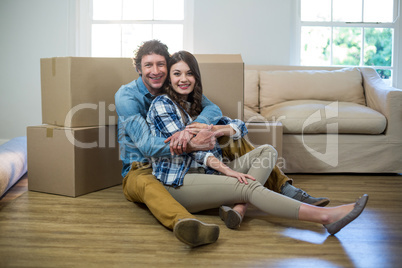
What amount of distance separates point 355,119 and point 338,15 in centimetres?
152

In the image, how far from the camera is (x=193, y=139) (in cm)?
204

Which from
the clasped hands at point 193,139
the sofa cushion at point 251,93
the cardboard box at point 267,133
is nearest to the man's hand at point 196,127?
the clasped hands at point 193,139

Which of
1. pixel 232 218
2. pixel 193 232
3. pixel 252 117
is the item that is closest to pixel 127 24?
pixel 252 117

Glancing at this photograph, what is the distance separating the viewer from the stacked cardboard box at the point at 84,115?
2445 mm

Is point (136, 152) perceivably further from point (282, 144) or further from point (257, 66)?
point (257, 66)

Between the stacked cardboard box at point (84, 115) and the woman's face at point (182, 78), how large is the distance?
496 millimetres

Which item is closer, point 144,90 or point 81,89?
point 144,90

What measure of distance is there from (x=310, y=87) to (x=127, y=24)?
185cm

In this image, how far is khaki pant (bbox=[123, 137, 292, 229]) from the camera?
71.6 inches

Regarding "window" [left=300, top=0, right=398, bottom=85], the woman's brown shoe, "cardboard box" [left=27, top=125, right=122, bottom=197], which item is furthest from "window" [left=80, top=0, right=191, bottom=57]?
the woman's brown shoe

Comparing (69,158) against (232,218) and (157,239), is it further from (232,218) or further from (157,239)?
(232,218)

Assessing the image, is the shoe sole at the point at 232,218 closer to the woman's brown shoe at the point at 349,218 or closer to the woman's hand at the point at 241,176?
the woman's hand at the point at 241,176

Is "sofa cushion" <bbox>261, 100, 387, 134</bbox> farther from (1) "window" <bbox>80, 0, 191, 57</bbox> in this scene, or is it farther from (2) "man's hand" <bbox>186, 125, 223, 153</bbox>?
(1) "window" <bbox>80, 0, 191, 57</bbox>

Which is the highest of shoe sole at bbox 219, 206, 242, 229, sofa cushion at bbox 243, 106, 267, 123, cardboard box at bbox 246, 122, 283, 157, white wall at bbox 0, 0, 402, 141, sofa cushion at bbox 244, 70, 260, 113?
white wall at bbox 0, 0, 402, 141
